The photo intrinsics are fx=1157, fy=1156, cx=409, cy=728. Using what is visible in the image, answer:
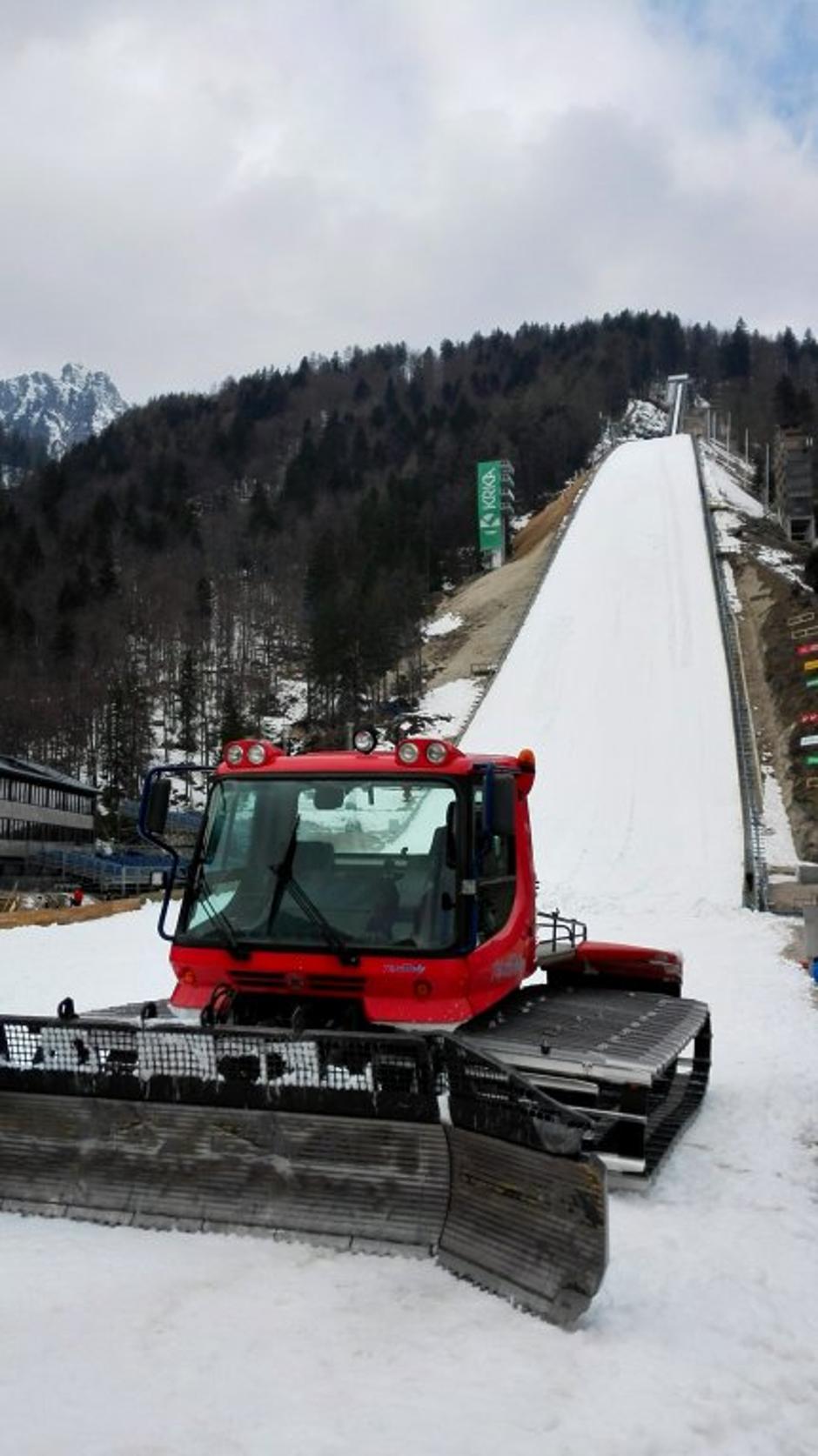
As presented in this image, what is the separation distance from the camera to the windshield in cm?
673

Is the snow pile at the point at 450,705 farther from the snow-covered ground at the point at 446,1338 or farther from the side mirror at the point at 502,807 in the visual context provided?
the snow-covered ground at the point at 446,1338

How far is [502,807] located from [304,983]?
1516mm

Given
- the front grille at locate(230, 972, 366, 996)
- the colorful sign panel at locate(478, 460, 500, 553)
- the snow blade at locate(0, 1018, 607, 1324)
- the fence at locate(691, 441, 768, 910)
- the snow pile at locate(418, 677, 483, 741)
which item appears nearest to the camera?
the snow blade at locate(0, 1018, 607, 1324)

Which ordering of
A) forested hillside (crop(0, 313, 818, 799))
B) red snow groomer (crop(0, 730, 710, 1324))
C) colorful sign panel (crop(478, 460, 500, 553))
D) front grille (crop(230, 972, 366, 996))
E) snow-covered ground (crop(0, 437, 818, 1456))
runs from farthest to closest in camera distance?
colorful sign panel (crop(478, 460, 500, 553))
forested hillside (crop(0, 313, 818, 799))
front grille (crop(230, 972, 366, 996))
red snow groomer (crop(0, 730, 710, 1324))
snow-covered ground (crop(0, 437, 818, 1456))

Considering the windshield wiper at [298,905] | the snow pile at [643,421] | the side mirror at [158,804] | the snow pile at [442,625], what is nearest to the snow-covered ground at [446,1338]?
the windshield wiper at [298,905]

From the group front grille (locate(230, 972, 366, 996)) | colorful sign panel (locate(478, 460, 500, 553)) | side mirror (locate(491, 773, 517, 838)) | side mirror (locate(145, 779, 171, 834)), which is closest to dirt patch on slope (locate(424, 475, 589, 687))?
colorful sign panel (locate(478, 460, 500, 553))

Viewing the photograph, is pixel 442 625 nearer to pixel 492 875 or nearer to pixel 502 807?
pixel 492 875

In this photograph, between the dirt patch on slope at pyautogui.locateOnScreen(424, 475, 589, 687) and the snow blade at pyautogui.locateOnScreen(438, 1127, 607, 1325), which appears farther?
the dirt patch on slope at pyautogui.locateOnScreen(424, 475, 589, 687)

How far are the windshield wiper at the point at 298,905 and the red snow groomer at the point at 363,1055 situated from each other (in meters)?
0.01

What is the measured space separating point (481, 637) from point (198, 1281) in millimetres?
53845

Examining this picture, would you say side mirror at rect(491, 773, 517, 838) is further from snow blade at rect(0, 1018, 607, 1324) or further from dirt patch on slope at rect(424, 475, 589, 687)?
dirt patch on slope at rect(424, 475, 589, 687)

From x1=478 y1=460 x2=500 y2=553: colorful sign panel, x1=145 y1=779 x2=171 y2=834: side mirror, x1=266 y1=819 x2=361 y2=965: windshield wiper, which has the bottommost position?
x1=266 y1=819 x2=361 y2=965: windshield wiper

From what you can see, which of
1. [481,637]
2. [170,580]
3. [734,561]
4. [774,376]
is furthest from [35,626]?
[774,376]

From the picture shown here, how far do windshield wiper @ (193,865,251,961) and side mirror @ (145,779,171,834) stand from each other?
41 cm
